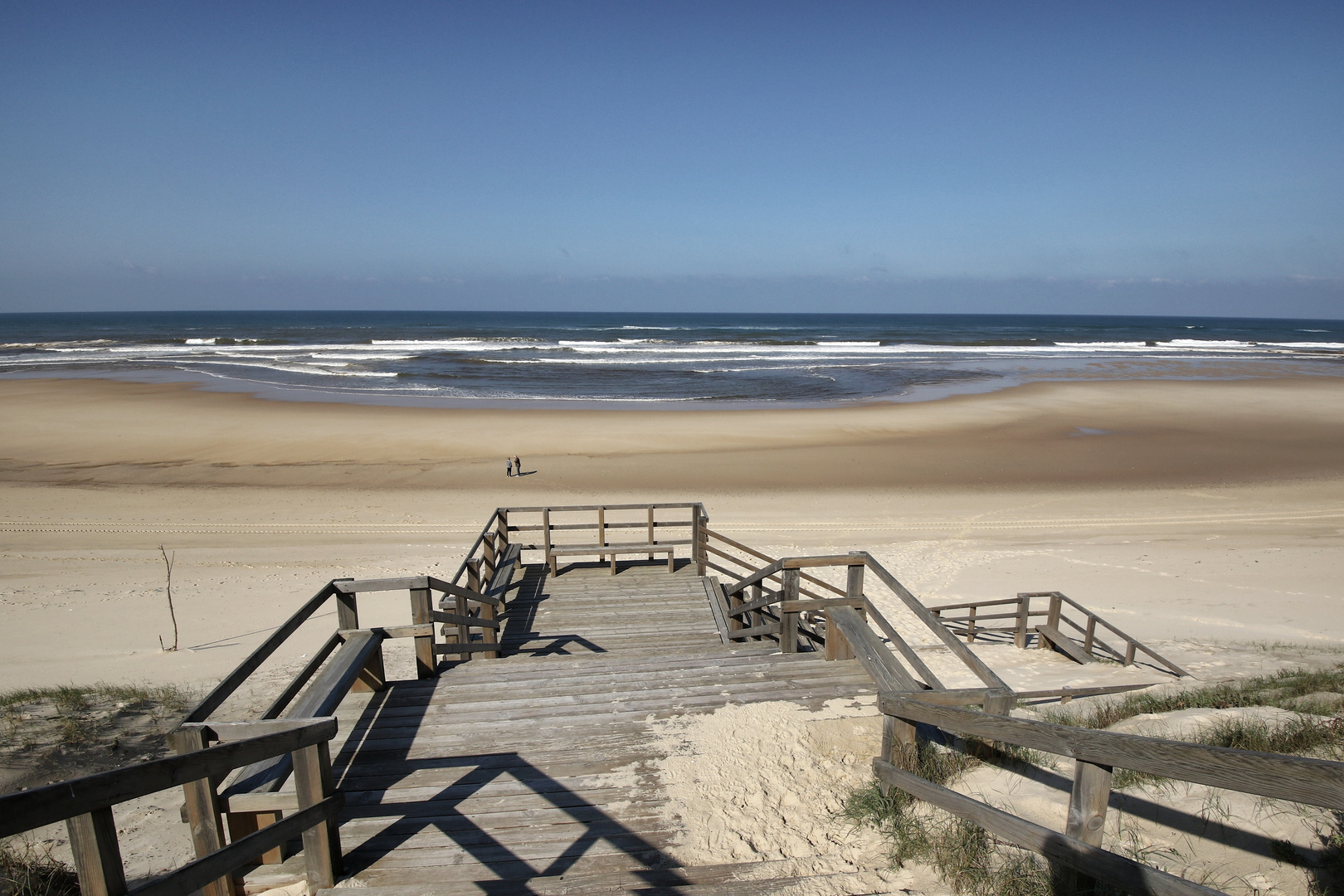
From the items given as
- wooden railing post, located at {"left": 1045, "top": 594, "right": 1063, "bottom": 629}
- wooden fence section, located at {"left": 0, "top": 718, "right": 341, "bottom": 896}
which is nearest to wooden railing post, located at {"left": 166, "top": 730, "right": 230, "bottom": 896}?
wooden fence section, located at {"left": 0, "top": 718, "right": 341, "bottom": 896}

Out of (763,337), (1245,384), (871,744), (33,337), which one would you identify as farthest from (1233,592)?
(33,337)

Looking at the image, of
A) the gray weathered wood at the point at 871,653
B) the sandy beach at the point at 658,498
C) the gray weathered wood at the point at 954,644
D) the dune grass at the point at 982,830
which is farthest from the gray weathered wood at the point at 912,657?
the sandy beach at the point at 658,498

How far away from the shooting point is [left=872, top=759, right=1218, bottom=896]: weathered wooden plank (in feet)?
8.48

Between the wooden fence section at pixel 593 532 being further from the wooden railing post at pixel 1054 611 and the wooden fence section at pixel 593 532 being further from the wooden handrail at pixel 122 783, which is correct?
the wooden railing post at pixel 1054 611

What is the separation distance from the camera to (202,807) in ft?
10.7

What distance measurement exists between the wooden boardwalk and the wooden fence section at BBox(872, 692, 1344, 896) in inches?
51.8

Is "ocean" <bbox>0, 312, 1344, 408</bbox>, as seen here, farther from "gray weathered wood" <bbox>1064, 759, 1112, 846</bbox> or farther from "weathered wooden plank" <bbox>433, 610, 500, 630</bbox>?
"gray weathered wood" <bbox>1064, 759, 1112, 846</bbox>

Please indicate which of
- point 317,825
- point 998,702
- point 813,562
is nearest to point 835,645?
point 813,562

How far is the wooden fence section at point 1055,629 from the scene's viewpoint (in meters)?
9.96

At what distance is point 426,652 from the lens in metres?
5.79

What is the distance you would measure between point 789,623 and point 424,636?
317 centimetres

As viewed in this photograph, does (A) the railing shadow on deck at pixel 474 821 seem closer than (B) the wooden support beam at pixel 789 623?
Yes

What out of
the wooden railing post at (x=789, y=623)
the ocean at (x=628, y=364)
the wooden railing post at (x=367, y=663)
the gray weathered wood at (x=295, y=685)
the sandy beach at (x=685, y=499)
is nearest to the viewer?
the gray weathered wood at (x=295, y=685)

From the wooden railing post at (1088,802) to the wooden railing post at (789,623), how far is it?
3.48 metres
